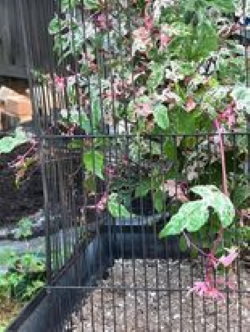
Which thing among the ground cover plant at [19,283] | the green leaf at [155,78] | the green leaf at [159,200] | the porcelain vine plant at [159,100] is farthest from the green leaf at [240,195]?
the ground cover plant at [19,283]

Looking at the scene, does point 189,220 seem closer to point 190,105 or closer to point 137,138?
point 190,105

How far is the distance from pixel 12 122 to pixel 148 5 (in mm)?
3328

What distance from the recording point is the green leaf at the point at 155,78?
2416 mm

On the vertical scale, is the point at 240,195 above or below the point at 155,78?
below

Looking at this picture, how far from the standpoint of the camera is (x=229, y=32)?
272cm

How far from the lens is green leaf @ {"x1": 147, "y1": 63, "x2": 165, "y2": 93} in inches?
95.1

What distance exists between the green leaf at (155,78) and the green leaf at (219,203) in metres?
0.44

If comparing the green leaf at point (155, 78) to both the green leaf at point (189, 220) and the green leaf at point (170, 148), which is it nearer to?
the green leaf at point (170, 148)

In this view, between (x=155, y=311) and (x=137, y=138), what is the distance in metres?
0.69

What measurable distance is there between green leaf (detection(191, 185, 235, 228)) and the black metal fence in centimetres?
25

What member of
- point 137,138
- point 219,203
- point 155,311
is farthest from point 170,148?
point 155,311

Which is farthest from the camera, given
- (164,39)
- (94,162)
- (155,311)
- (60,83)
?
(155,311)

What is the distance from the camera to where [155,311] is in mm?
2838

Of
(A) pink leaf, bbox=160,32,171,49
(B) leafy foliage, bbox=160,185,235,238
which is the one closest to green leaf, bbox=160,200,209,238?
(B) leafy foliage, bbox=160,185,235,238
